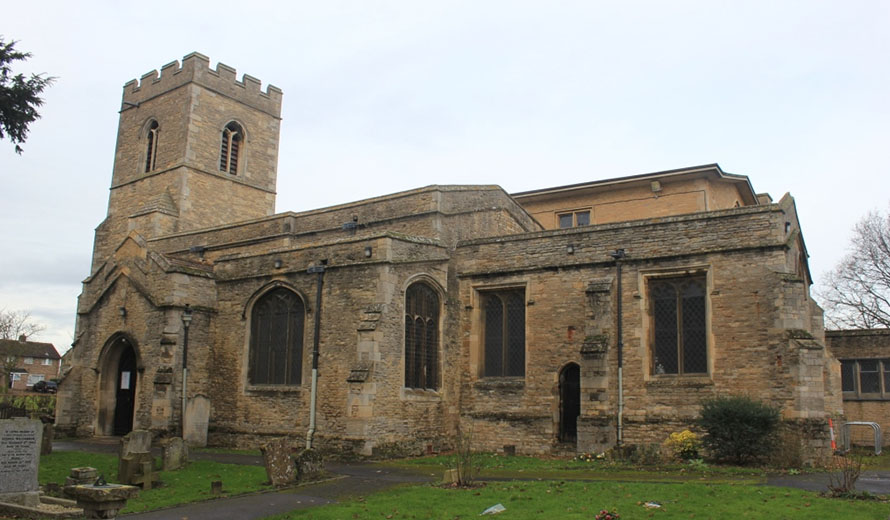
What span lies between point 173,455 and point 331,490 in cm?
495

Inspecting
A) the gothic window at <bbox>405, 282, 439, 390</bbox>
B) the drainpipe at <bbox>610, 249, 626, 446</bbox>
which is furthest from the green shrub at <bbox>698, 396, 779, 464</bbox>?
the gothic window at <bbox>405, 282, 439, 390</bbox>

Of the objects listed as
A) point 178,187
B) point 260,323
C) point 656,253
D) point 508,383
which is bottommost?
point 508,383

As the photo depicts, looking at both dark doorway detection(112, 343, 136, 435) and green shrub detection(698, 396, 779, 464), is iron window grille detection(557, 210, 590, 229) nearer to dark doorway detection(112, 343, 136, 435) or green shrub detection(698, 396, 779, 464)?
green shrub detection(698, 396, 779, 464)

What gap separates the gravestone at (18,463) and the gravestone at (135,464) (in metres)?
2.26

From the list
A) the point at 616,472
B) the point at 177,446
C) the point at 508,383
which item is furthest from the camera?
the point at 508,383

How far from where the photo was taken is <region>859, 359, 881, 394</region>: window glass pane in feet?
82.7

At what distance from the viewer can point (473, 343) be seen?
848 inches

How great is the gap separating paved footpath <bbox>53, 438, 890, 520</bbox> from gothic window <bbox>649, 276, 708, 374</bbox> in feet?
14.5

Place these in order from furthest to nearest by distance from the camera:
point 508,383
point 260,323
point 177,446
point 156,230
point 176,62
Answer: point 176,62, point 156,230, point 260,323, point 508,383, point 177,446

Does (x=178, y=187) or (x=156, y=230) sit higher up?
(x=178, y=187)

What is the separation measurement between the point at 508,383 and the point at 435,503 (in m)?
9.05

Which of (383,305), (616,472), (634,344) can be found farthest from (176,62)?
(616,472)

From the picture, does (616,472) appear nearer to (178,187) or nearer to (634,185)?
(634,185)

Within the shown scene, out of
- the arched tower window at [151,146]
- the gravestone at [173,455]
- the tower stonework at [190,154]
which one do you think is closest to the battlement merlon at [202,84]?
the tower stonework at [190,154]
